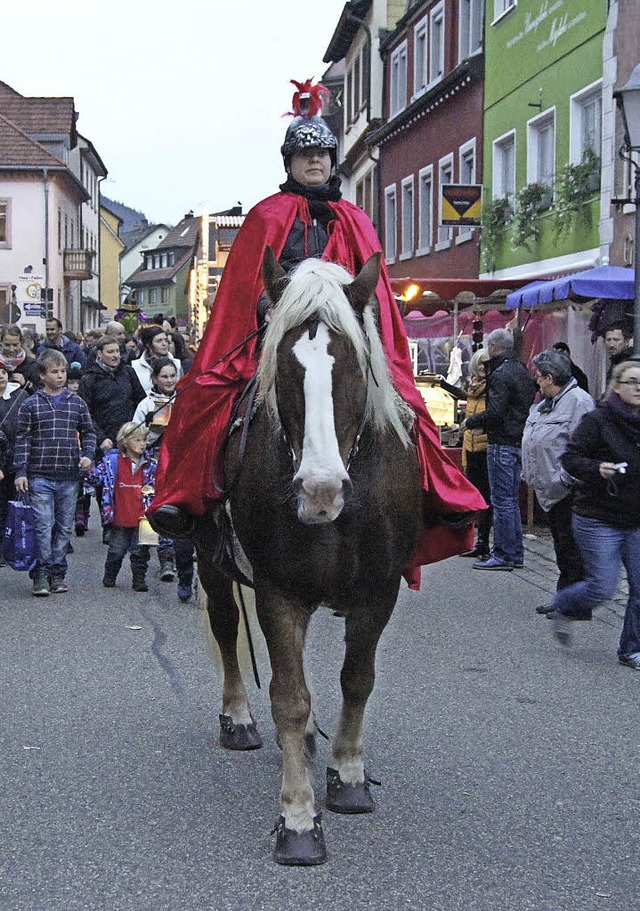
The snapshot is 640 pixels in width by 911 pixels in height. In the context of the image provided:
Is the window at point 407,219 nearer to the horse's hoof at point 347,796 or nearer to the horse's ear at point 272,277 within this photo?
the horse's hoof at point 347,796

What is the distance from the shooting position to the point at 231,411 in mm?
5004

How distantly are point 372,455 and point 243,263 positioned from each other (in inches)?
50.8

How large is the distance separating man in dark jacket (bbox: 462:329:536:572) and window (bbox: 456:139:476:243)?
15358 mm

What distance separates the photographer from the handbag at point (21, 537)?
9.99 m

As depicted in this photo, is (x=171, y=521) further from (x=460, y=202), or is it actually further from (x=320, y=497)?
(x=460, y=202)

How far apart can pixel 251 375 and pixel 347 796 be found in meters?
1.58

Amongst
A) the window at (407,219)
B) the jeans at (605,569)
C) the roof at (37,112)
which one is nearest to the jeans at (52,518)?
the jeans at (605,569)

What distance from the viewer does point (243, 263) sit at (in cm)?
534

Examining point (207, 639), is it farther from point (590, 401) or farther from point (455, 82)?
point (455, 82)

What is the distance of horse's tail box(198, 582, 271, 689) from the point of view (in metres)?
5.74

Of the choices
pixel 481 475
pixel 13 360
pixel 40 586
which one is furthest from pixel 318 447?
pixel 13 360

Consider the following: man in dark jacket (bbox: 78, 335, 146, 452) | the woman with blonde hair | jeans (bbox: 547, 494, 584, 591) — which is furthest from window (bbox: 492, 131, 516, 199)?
jeans (bbox: 547, 494, 584, 591)

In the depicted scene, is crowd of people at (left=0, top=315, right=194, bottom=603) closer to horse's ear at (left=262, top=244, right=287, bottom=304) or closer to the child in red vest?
the child in red vest

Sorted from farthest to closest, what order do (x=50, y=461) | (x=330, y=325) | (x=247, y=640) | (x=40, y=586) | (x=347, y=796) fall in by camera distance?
1. (x=50, y=461)
2. (x=40, y=586)
3. (x=247, y=640)
4. (x=347, y=796)
5. (x=330, y=325)
